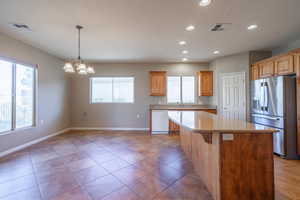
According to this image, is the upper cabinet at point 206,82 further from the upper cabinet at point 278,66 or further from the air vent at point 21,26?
the air vent at point 21,26

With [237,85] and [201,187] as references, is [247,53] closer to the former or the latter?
[237,85]

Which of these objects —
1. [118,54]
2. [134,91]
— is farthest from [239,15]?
[134,91]

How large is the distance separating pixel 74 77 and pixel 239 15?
233 inches

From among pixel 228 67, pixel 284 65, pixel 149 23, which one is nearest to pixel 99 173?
pixel 149 23

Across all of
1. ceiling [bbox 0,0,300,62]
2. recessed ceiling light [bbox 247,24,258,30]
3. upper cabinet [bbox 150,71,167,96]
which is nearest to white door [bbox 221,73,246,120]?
ceiling [bbox 0,0,300,62]

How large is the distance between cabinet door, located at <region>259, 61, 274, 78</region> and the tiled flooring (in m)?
2.64

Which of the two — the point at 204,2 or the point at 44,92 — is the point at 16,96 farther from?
the point at 204,2

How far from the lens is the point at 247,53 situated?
4445mm

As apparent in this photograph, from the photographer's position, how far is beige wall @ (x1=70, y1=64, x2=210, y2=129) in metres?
5.91

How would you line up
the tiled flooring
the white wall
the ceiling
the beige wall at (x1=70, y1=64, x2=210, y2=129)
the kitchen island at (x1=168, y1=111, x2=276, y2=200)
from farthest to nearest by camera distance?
1. the beige wall at (x1=70, y1=64, x2=210, y2=129)
2. the white wall
3. the ceiling
4. the tiled flooring
5. the kitchen island at (x1=168, y1=111, x2=276, y2=200)

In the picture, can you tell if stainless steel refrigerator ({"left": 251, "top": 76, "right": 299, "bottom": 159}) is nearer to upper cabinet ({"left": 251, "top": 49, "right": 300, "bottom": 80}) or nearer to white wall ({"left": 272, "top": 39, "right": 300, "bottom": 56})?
upper cabinet ({"left": 251, "top": 49, "right": 300, "bottom": 80})

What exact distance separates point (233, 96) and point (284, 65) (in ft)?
5.45

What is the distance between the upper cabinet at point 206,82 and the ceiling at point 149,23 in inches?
54.5

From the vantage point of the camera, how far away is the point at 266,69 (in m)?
3.77
